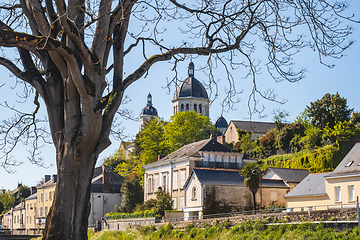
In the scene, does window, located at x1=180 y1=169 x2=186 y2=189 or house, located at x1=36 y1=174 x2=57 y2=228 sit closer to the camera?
window, located at x1=180 y1=169 x2=186 y2=189

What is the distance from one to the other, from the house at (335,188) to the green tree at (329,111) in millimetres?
16624

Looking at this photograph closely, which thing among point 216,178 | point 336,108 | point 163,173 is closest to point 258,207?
point 216,178

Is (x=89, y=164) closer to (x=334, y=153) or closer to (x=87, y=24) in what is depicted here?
(x=87, y=24)

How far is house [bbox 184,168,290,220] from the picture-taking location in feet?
113

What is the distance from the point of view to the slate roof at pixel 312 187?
28.9 meters

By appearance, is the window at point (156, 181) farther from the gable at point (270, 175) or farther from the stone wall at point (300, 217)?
the stone wall at point (300, 217)

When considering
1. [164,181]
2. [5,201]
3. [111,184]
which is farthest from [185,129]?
[5,201]

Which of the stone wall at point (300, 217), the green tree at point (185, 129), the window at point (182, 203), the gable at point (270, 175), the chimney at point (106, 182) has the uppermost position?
the green tree at point (185, 129)

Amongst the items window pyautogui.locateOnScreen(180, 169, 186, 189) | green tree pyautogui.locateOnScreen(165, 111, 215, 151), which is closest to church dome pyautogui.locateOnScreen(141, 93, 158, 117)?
green tree pyautogui.locateOnScreen(165, 111, 215, 151)

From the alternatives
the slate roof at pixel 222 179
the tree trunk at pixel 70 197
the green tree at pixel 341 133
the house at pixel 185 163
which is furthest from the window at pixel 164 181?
the tree trunk at pixel 70 197

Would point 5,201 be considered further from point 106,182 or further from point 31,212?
point 106,182

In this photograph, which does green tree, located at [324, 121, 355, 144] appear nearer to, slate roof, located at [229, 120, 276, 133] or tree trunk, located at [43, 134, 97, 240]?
slate roof, located at [229, 120, 276, 133]

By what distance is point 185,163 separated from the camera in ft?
133

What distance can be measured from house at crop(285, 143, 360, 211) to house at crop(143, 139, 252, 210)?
11494mm
